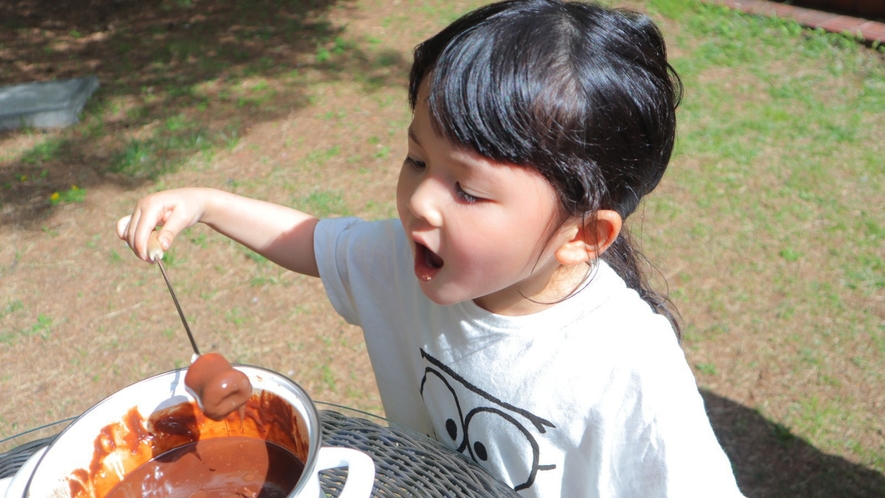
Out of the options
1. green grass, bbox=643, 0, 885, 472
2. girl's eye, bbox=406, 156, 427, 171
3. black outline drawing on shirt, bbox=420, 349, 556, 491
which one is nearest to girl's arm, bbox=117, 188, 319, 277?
black outline drawing on shirt, bbox=420, 349, 556, 491

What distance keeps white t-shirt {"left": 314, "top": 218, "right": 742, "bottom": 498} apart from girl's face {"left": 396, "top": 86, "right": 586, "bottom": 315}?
154mm

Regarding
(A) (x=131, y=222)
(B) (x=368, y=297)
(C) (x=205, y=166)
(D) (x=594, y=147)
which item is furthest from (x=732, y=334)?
(C) (x=205, y=166)

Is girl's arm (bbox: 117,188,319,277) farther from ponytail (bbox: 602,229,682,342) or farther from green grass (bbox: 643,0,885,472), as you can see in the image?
green grass (bbox: 643,0,885,472)

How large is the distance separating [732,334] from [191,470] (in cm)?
253

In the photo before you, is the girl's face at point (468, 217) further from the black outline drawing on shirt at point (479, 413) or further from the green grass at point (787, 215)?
the green grass at point (787, 215)

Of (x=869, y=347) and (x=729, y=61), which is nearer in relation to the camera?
(x=869, y=347)

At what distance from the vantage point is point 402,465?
127 cm

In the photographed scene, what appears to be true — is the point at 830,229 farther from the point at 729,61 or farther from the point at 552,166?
the point at 552,166

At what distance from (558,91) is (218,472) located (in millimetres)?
730

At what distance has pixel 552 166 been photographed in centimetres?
117

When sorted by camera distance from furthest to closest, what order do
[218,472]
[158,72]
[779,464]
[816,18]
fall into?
[816,18]
[158,72]
[779,464]
[218,472]

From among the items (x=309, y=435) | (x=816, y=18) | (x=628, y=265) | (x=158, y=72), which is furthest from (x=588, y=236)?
(x=816, y=18)

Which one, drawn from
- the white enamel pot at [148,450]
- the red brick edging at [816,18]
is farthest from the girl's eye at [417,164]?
the red brick edging at [816,18]

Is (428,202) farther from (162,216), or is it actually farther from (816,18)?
(816,18)
